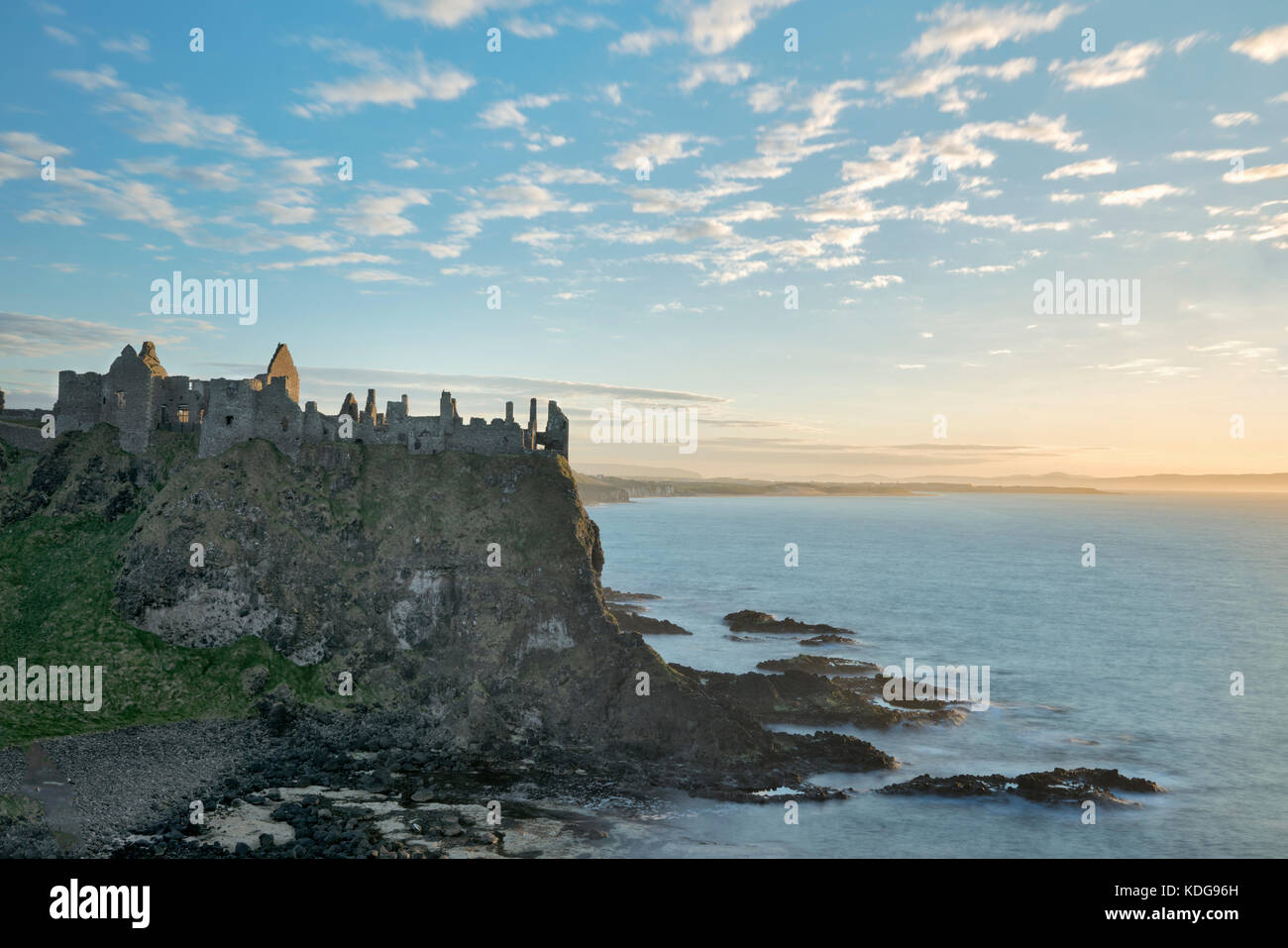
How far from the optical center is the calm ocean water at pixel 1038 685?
3959 cm

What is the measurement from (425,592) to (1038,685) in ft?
181

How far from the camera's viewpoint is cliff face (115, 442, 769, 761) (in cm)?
4722

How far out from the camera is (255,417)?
2189 inches

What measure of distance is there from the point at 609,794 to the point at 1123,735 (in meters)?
41.3

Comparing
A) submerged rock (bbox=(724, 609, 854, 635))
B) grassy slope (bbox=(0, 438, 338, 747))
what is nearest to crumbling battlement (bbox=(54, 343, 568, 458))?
grassy slope (bbox=(0, 438, 338, 747))

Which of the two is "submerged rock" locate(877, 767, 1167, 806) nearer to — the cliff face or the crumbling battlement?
the cliff face

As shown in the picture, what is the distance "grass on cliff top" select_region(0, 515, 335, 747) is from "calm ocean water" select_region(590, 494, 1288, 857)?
90.9 ft

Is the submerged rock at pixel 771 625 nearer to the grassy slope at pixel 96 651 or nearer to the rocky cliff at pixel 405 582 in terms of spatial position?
the rocky cliff at pixel 405 582

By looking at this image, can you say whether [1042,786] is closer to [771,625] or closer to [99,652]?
[771,625]

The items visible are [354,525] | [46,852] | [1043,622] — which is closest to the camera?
[46,852]

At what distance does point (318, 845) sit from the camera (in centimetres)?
3238

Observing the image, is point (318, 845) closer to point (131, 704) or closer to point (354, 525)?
point (131, 704)

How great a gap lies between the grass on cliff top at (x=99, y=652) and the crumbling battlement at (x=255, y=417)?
9299 mm

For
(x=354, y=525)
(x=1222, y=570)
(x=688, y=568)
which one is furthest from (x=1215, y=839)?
(x=1222, y=570)
